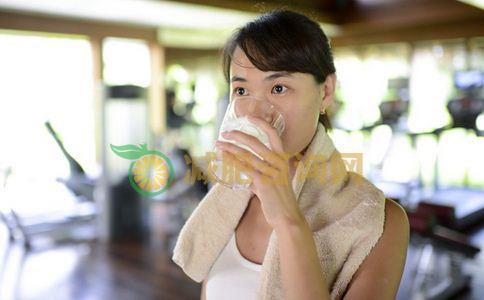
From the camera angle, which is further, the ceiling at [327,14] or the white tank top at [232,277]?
the ceiling at [327,14]

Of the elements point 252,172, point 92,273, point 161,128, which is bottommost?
point 92,273

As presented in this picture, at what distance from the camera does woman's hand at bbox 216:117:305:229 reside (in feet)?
2.13

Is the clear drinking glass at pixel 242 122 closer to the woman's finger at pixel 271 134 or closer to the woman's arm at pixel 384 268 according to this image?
the woman's finger at pixel 271 134

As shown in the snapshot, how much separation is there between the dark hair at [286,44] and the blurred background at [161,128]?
2.14 m

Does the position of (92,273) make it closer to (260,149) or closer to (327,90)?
(327,90)

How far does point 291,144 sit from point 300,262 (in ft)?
0.74

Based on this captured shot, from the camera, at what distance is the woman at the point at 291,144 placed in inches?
26.3

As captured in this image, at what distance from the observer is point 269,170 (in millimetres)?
650

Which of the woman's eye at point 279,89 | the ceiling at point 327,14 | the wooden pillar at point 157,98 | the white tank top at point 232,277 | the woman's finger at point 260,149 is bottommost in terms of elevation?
the wooden pillar at point 157,98

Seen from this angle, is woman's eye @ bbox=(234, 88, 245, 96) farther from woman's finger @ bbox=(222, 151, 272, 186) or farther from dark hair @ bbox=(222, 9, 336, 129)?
woman's finger @ bbox=(222, 151, 272, 186)

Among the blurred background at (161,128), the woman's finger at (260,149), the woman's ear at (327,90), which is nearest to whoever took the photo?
the woman's finger at (260,149)

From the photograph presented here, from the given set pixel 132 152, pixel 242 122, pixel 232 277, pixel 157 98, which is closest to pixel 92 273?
pixel 132 152

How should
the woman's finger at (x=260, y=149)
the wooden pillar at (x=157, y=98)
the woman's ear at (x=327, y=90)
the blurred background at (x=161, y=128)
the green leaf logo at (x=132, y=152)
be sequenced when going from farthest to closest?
1. the wooden pillar at (x=157, y=98)
2. the blurred background at (x=161, y=128)
3. the green leaf logo at (x=132, y=152)
4. the woman's ear at (x=327, y=90)
5. the woman's finger at (x=260, y=149)

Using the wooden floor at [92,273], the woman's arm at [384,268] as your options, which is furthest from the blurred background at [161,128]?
the woman's arm at [384,268]
